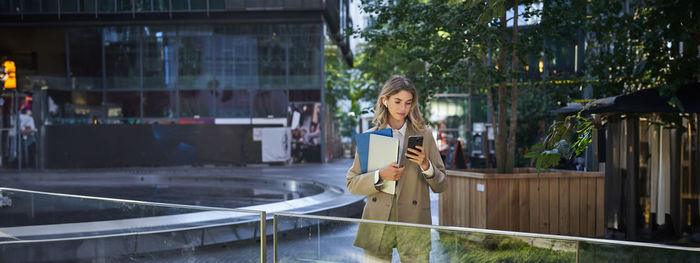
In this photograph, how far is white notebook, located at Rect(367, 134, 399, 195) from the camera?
334cm

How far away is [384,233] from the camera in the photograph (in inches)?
131

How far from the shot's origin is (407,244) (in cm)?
330

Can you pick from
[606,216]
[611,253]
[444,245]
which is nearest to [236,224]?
[444,245]

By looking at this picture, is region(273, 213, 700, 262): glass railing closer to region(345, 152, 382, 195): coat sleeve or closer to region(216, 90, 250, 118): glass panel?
region(345, 152, 382, 195): coat sleeve

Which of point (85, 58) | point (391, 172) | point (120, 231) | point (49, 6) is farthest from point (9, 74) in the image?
point (49, 6)

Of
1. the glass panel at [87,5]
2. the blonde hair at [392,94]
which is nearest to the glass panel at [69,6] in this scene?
the glass panel at [87,5]

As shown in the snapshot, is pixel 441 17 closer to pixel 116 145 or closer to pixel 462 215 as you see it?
pixel 462 215

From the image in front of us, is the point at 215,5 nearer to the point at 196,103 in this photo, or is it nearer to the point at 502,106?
the point at 196,103

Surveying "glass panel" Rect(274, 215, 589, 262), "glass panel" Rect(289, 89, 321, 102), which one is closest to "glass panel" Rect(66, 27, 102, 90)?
"glass panel" Rect(289, 89, 321, 102)

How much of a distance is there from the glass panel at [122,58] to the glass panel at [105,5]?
3.69 feet

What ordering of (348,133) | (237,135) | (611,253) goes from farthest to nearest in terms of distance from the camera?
(348,133) → (237,135) → (611,253)

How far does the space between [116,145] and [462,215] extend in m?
27.2

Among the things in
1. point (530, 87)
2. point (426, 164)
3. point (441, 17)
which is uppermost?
point (441, 17)

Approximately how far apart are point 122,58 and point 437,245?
32292 mm
